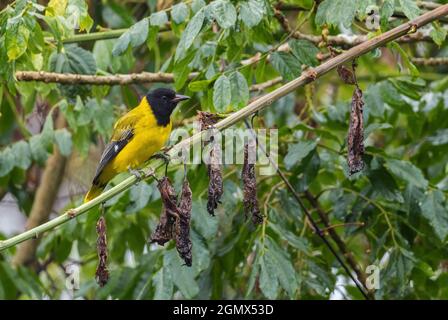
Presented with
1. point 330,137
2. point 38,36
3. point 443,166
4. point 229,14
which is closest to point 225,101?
point 229,14

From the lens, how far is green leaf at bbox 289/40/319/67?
4.07 metres

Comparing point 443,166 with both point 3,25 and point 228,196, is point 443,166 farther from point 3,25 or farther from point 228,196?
point 3,25

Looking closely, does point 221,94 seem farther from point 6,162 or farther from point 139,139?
point 6,162

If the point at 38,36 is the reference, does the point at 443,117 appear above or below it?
below

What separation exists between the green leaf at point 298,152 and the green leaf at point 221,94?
3.04 feet

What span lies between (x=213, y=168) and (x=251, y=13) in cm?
93

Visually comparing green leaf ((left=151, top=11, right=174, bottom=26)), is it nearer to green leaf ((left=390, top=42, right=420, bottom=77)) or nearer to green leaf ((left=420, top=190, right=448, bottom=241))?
green leaf ((left=390, top=42, right=420, bottom=77))

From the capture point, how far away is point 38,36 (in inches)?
151

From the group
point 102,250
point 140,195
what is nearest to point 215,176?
point 102,250

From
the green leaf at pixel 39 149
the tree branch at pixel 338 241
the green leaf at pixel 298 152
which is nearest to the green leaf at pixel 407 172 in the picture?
the green leaf at pixel 298 152

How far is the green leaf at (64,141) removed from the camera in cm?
524

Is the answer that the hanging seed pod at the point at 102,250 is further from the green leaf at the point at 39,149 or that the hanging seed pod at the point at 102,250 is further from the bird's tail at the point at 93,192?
the green leaf at the point at 39,149

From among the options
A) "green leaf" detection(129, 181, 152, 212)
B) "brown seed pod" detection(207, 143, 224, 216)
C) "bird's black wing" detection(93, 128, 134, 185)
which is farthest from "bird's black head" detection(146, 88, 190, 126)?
"brown seed pod" detection(207, 143, 224, 216)
